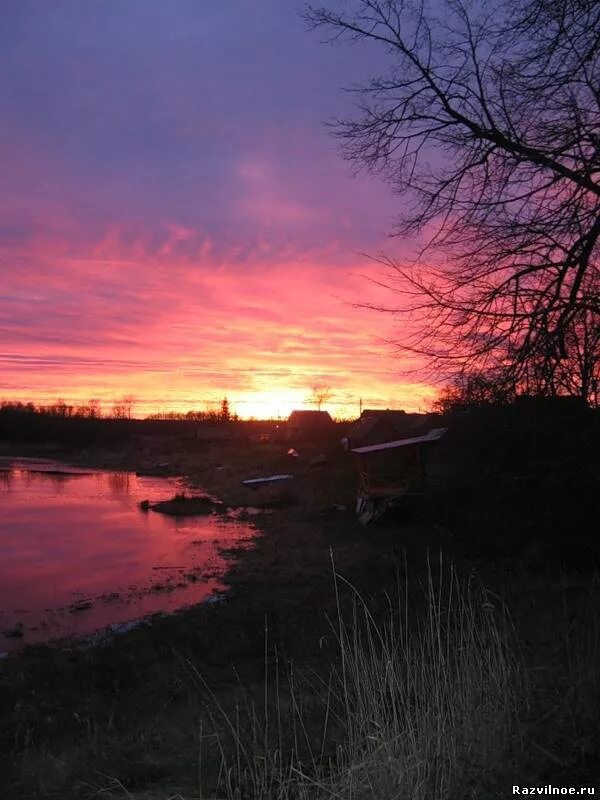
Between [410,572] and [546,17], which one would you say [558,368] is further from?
[410,572]

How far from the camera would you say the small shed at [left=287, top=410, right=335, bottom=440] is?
79.3 m

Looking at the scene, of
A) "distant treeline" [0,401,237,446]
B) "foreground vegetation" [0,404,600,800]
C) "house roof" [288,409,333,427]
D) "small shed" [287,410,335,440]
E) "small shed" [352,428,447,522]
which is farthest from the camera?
"distant treeline" [0,401,237,446]

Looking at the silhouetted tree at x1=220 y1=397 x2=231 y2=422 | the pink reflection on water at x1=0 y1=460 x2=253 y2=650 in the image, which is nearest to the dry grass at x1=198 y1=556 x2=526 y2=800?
the pink reflection on water at x1=0 y1=460 x2=253 y2=650

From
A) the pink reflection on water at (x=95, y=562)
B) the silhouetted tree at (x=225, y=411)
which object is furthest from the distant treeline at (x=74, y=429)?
the pink reflection on water at (x=95, y=562)

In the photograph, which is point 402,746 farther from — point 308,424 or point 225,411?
point 225,411

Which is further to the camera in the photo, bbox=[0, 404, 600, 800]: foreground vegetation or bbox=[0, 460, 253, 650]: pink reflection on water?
bbox=[0, 460, 253, 650]: pink reflection on water

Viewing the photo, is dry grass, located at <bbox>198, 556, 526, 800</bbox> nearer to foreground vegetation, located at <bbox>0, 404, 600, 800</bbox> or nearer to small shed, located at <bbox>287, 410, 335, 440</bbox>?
foreground vegetation, located at <bbox>0, 404, 600, 800</bbox>

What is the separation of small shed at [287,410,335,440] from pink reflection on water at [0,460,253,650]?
37263 millimetres

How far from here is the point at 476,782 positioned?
3.79m

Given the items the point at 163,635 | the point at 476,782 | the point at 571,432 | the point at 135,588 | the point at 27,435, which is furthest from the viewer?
the point at 27,435

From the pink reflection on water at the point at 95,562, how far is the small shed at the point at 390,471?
17.1 feet

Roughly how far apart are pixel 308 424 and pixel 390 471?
53169mm

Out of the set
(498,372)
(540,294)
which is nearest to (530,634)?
(498,372)

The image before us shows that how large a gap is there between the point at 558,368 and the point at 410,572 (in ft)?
36.4
